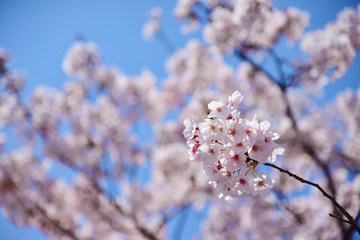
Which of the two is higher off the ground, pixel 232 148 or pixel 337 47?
pixel 337 47

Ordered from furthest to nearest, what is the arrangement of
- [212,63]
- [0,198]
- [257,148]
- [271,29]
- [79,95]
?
[212,63]
[79,95]
[0,198]
[271,29]
[257,148]

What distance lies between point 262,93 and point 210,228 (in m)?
5.16

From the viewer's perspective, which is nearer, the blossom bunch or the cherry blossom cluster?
the blossom bunch

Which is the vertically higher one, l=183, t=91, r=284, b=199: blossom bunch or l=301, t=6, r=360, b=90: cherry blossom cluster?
l=301, t=6, r=360, b=90: cherry blossom cluster

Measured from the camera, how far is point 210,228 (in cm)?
862

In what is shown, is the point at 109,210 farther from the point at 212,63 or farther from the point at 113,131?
the point at 212,63

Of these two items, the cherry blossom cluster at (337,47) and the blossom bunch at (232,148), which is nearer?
the blossom bunch at (232,148)

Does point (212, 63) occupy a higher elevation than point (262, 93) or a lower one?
higher

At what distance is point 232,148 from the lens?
1.58m

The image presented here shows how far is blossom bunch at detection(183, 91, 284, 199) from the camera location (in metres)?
1.57

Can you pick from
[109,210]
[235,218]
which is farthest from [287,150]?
[109,210]

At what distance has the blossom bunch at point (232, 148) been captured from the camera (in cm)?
157

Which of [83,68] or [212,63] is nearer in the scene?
[83,68]

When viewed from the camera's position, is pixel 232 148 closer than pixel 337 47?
Yes
